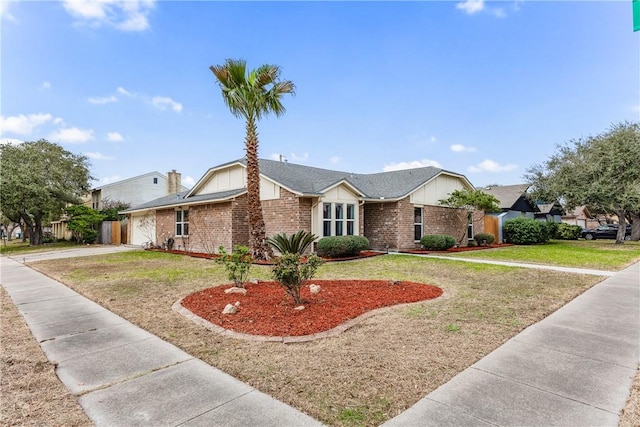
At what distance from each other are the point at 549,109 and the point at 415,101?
22.8 feet

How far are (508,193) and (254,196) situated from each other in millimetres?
24923

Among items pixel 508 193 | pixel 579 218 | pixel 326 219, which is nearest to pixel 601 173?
pixel 508 193

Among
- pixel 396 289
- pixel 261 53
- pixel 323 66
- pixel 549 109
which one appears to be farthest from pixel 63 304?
pixel 549 109

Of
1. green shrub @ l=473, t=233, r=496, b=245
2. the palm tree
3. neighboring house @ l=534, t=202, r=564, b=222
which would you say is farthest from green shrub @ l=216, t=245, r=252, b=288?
neighboring house @ l=534, t=202, r=564, b=222

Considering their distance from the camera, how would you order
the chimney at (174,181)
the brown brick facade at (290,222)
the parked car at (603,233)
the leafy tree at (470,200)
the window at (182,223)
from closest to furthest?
the brown brick facade at (290,222) → the leafy tree at (470,200) → the window at (182,223) → the parked car at (603,233) → the chimney at (174,181)

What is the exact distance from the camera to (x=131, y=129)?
62.4ft

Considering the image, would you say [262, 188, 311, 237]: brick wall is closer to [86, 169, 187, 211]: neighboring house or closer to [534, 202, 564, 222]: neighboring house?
[86, 169, 187, 211]: neighboring house

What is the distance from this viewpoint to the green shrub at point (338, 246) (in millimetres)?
13367

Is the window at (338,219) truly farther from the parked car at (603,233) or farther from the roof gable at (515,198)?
the parked car at (603,233)

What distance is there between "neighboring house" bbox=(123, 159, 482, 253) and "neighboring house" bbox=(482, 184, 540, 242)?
5.64 meters

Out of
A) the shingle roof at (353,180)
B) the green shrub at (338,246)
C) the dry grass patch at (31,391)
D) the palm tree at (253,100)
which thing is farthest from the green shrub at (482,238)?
the dry grass patch at (31,391)

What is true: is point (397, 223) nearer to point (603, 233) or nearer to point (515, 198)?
point (515, 198)

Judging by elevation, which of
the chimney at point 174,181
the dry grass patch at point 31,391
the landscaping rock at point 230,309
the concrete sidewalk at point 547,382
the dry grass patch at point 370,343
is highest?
the chimney at point 174,181

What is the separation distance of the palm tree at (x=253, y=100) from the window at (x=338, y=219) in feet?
9.42
